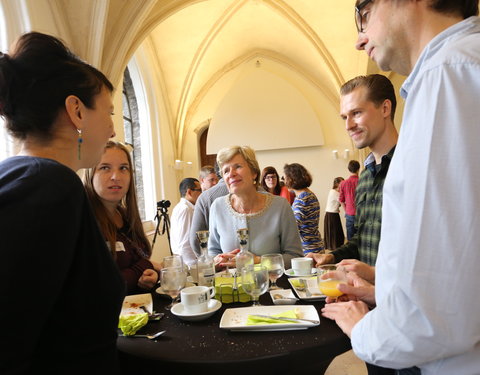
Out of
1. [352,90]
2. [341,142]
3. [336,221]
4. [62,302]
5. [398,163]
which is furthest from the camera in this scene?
[341,142]

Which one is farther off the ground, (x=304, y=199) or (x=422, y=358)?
(x=304, y=199)

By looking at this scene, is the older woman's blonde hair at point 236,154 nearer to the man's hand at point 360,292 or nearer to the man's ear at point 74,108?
the man's hand at point 360,292

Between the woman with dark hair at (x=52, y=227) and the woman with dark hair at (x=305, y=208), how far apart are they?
294cm

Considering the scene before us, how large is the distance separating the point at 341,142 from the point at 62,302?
10.9m

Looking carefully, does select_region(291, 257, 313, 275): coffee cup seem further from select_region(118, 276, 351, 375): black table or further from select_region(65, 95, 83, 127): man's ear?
select_region(65, 95, 83, 127): man's ear

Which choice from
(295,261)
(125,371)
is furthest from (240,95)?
(125,371)

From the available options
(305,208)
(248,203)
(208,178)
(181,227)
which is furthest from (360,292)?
(208,178)

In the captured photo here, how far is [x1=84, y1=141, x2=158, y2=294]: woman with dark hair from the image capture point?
1982 millimetres

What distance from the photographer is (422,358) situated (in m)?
0.73

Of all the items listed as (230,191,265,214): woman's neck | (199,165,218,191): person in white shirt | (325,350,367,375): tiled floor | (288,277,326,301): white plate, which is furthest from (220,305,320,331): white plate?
(199,165,218,191): person in white shirt

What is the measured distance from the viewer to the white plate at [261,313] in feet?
4.09

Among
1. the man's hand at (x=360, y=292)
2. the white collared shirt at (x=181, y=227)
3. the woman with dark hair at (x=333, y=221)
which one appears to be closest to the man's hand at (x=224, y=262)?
the man's hand at (x=360, y=292)

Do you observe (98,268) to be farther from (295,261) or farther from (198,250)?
(198,250)

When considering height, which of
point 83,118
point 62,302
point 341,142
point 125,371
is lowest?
point 125,371
